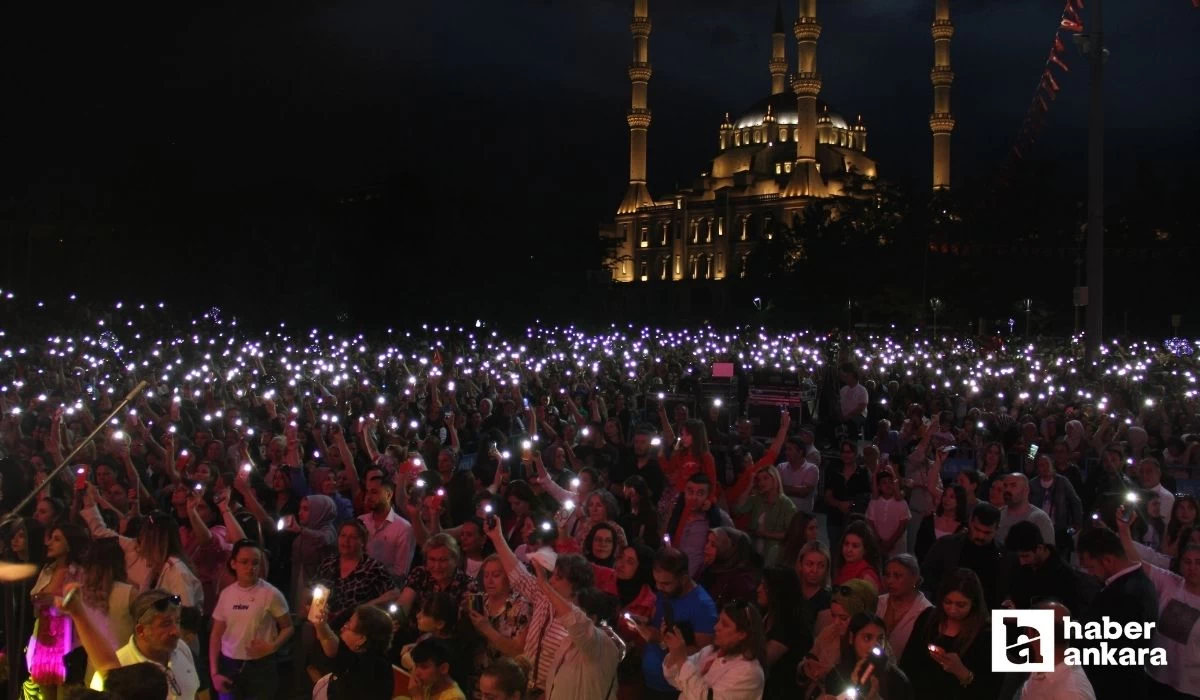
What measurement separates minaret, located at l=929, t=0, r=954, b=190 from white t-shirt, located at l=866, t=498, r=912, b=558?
63.9 meters

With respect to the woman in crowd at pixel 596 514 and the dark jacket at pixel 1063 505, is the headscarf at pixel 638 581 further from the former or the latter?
the dark jacket at pixel 1063 505

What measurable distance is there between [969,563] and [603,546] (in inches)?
81.4

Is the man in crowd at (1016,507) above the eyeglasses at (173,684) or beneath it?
above

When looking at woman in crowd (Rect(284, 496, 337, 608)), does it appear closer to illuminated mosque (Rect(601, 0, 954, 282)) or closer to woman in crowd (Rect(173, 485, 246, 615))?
woman in crowd (Rect(173, 485, 246, 615))

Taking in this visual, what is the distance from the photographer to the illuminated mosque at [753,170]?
7762 cm

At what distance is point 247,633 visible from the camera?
221 inches

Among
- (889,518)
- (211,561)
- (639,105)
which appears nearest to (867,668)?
(889,518)

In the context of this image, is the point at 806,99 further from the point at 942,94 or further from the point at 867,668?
the point at 867,668

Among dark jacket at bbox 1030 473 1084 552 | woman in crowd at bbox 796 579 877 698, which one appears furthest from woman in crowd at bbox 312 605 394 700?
dark jacket at bbox 1030 473 1084 552

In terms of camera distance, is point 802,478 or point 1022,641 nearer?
point 1022,641

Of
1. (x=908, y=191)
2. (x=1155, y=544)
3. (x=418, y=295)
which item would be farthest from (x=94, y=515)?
(x=908, y=191)

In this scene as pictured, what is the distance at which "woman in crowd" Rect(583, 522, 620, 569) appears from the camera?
239 inches

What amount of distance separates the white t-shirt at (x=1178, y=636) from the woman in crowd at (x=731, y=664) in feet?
7.06

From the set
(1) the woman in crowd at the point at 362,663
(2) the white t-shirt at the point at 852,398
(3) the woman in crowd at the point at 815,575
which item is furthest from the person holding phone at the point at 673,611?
(2) the white t-shirt at the point at 852,398
